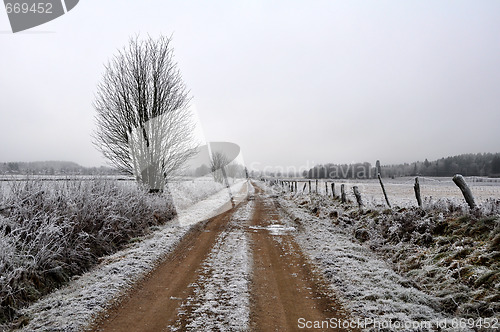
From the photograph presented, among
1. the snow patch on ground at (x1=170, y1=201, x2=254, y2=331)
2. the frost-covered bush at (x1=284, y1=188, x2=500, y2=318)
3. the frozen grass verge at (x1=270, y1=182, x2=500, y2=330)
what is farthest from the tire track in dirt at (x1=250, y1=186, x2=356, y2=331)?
the frost-covered bush at (x1=284, y1=188, x2=500, y2=318)

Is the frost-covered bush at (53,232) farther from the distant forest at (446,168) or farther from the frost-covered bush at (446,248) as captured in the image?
the distant forest at (446,168)

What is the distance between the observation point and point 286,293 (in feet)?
15.9

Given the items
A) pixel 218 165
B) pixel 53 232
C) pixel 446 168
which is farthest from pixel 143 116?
pixel 446 168

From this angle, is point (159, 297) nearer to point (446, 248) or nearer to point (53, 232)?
point (53, 232)

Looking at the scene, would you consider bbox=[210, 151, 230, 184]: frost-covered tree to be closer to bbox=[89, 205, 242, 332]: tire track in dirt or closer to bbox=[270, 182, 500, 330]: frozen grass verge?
bbox=[270, 182, 500, 330]: frozen grass verge

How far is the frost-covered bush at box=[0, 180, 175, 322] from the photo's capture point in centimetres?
455

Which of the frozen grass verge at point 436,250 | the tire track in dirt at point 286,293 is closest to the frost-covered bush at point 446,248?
the frozen grass verge at point 436,250

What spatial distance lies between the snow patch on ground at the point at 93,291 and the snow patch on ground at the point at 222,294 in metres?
1.34

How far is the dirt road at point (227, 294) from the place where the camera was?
151 inches

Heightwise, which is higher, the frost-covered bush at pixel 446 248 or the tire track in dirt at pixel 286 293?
the frost-covered bush at pixel 446 248

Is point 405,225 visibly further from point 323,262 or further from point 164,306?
point 164,306

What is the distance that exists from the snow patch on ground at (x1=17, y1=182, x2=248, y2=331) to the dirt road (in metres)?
0.26

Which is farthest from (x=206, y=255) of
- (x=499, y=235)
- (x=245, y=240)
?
(x=499, y=235)

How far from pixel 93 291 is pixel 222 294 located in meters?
2.33
